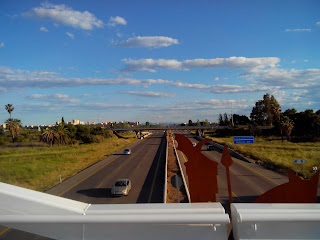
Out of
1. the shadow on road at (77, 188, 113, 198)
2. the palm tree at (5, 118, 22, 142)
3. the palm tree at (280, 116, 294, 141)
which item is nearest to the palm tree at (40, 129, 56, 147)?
the palm tree at (5, 118, 22, 142)

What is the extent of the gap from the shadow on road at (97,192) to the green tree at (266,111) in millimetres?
57803

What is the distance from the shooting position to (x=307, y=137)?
5288 centimetres

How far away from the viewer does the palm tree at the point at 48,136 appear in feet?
210

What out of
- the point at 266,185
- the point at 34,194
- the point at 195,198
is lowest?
the point at 266,185

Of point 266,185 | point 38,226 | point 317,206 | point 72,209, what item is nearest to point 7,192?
point 38,226

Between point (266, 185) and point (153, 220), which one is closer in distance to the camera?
point (153, 220)

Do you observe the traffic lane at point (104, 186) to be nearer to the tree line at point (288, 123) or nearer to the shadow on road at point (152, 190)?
the shadow on road at point (152, 190)

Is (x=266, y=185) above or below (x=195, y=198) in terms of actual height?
below

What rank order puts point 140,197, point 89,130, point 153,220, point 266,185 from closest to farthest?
1. point 153,220
2. point 140,197
3. point 266,185
4. point 89,130

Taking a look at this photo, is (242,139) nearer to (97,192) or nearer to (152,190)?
(152,190)

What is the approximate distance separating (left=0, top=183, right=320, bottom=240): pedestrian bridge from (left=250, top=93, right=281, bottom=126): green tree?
68.5m

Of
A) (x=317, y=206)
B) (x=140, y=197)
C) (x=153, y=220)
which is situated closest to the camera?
(x=153, y=220)

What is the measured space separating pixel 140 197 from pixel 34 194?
50.8 ft

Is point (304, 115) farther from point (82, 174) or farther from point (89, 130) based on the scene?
point (89, 130)
